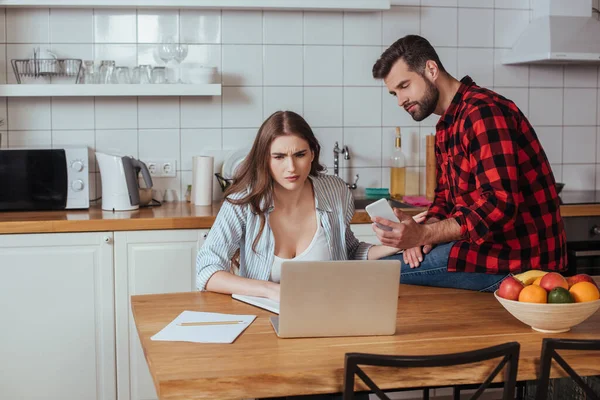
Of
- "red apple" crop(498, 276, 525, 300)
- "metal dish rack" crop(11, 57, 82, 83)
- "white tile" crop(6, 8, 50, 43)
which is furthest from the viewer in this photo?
"white tile" crop(6, 8, 50, 43)

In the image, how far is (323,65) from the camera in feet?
12.8

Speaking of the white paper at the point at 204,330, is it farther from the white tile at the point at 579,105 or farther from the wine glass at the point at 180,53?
the white tile at the point at 579,105

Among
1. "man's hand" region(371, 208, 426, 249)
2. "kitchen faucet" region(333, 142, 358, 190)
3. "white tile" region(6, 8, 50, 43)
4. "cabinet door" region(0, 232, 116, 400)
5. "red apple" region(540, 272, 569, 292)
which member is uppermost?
"white tile" region(6, 8, 50, 43)

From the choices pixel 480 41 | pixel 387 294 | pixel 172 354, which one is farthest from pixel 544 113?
pixel 172 354

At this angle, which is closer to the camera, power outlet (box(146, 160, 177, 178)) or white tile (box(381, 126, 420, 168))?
power outlet (box(146, 160, 177, 178))

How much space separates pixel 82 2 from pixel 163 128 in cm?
66

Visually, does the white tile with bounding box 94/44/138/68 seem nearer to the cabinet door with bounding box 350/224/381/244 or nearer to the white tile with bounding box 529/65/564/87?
the cabinet door with bounding box 350/224/381/244

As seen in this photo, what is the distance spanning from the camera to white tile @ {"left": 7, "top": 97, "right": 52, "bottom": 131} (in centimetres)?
367

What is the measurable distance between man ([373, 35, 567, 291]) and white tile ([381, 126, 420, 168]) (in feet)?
4.76

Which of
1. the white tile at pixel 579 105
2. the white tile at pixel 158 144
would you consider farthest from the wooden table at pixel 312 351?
the white tile at pixel 579 105

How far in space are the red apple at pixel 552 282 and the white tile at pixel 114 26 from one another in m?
2.45

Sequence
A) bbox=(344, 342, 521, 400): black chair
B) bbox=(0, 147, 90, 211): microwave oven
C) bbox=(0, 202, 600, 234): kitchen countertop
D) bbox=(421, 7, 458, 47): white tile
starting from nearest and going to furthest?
1. bbox=(344, 342, 521, 400): black chair
2. bbox=(0, 202, 600, 234): kitchen countertop
3. bbox=(0, 147, 90, 211): microwave oven
4. bbox=(421, 7, 458, 47): white tile

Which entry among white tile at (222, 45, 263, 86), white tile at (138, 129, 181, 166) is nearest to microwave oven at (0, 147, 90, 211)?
white tile at (138, 129, 181, 166)

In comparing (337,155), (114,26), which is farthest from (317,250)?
(114,26)
